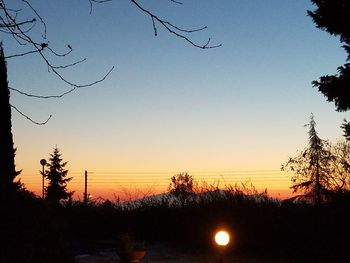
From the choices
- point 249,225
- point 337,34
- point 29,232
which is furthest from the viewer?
point 337,34

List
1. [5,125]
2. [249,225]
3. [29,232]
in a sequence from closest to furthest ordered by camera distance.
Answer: [29,232], [249,225], [5,125]

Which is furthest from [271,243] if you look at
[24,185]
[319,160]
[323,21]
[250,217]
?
[319,160]

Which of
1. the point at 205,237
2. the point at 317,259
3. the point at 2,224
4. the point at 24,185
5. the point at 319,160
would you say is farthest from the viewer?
the point at 319,160

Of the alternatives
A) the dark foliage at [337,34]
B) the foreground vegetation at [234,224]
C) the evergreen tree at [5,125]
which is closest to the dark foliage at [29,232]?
the foreground vegetation at [234,224]

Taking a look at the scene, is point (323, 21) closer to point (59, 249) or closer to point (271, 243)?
point (271, 243)

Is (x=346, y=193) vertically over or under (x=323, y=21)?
under

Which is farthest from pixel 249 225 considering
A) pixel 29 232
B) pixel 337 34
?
pixel 337 34

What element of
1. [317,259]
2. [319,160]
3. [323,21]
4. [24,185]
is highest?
[323,21]

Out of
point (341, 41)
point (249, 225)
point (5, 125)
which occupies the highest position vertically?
point (341, 41)

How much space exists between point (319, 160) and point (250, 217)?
2898 cm

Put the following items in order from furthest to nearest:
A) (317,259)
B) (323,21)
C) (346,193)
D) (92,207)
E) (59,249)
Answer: (323,21), (92,207), (346,193), (317,259), (59,249)

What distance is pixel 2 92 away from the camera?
17.0 meters

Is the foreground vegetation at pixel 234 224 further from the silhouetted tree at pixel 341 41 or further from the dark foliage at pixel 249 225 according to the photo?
the silhouetted tree at pixel 341 41

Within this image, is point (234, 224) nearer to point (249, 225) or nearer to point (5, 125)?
point (249, 225)
